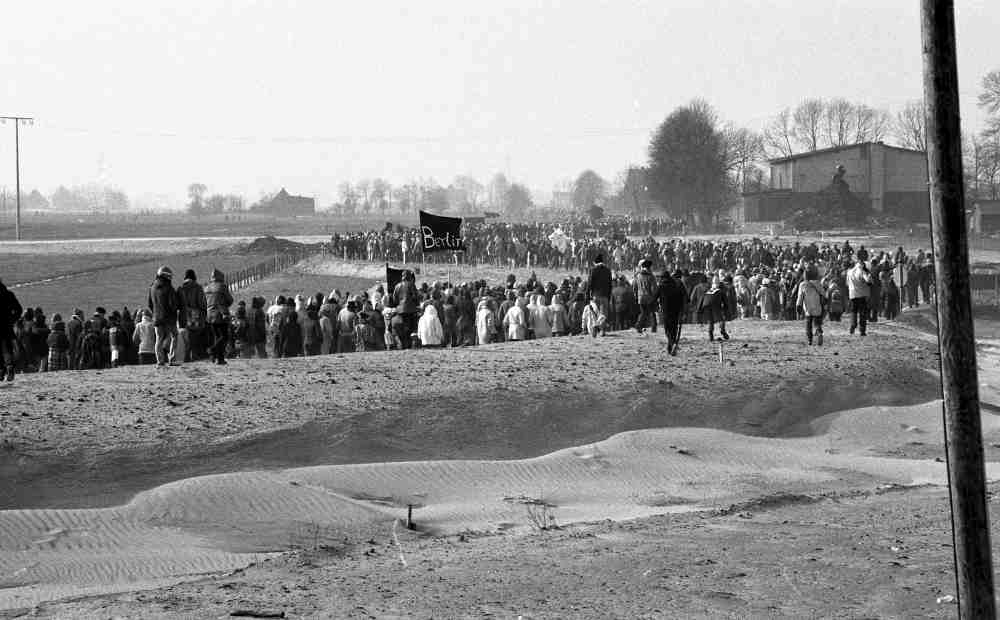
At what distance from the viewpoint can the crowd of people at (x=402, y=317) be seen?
19438 millimetres

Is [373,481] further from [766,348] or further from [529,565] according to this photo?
[766,348]

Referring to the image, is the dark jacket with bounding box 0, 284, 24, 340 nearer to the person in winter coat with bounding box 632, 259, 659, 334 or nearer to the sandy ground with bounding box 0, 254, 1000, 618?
the sandy ground with bounding box 0, 254, 1000, 618

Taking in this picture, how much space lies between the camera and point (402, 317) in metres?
24.2

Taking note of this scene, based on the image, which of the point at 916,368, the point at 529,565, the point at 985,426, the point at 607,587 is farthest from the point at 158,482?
→ the point at 916,368

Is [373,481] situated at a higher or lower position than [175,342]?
lower

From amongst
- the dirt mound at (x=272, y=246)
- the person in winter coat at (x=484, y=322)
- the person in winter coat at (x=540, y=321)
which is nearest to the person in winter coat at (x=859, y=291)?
the person in winter coat at (x=540, y=321)

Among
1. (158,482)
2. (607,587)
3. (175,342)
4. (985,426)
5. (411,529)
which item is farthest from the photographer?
(175,342)

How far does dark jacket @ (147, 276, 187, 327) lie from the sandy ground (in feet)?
2.87

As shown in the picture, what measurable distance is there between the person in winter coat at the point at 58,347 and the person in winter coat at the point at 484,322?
26.6 feet

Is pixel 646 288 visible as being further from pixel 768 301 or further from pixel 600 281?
pixel 768 301

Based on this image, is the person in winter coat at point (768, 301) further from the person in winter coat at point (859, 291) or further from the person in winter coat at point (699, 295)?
the person in winter coat at point (859, 291)

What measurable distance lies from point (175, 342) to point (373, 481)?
8997 millimetres

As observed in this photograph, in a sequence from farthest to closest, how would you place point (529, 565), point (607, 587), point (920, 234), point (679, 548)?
point (920, 234), point (679, 548), point (529, 565), point (607, 587)

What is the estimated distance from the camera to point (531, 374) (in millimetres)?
20188
